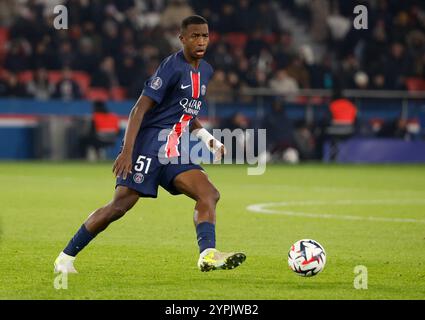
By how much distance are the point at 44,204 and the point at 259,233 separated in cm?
410

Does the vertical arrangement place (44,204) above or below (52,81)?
below

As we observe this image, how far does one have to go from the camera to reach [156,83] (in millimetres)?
8344

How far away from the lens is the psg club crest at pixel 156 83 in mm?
8344

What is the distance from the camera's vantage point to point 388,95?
87.5 ft

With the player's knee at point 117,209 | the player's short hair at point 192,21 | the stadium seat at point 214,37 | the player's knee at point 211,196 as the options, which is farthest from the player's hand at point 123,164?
the stadium seat at point 214,37

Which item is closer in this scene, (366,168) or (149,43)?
(366,168)

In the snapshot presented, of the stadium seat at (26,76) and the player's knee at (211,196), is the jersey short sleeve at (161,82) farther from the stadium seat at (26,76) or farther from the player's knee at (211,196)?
the stadium seat at (26,76)

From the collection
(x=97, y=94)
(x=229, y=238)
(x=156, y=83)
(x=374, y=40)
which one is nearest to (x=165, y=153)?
(x=156, y=83)

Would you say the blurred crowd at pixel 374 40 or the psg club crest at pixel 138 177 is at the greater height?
the blurred crowd at pixel 374 40

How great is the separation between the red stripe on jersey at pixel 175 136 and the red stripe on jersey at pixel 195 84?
0.58 ft

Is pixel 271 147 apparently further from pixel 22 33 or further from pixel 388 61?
pixel 22 33

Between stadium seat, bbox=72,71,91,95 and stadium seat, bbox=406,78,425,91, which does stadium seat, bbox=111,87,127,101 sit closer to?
stadium seat, bbox=72,71,91,95

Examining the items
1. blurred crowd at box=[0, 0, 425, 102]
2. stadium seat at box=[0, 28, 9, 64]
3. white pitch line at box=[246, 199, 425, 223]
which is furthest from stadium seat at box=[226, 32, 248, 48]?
white pitch line at box=[246, 199, 425, 223]
